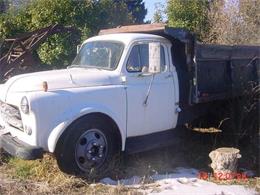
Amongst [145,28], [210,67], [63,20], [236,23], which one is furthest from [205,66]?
[63,20]

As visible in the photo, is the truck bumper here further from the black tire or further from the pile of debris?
the pile of debris

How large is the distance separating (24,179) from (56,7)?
856cm

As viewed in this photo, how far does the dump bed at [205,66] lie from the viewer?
23.8ft

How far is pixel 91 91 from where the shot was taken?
6.19 m

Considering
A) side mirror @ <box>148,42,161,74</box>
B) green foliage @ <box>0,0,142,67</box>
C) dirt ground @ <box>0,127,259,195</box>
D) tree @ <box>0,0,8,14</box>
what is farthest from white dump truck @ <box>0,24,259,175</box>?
tree @ <box>0,0,8,14</box>

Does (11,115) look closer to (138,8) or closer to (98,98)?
(98,98)

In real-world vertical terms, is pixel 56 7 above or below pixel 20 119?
above

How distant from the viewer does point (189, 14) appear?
14898 millimetres

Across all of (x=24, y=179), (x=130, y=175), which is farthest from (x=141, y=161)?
(x=24, y=179)

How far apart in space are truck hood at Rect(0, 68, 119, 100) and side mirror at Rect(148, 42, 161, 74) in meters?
0.53

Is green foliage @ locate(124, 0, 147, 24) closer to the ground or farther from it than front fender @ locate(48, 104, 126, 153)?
farther from it

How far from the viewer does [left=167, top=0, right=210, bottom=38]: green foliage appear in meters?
14.7

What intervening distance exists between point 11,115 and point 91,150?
125 cm

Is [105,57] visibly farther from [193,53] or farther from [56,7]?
[56,7]
